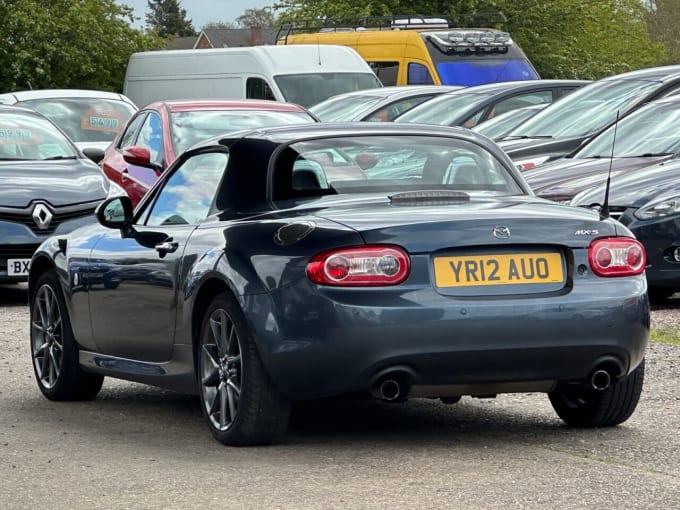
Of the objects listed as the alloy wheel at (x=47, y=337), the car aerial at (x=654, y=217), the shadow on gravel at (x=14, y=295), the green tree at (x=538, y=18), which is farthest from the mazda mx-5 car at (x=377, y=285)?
the green tree at (x=538, y=18)

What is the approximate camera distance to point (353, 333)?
6395 millimetres

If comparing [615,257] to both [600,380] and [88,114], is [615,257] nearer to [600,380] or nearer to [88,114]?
[600,380]

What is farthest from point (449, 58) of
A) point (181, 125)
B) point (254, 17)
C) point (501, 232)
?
point (254, 17)

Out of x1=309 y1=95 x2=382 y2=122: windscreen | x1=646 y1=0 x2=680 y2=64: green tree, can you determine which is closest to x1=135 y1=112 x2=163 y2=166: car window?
x1=309 y1=95 x2=382 y2=122: windscreen

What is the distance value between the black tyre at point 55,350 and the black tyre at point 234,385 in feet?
5.21

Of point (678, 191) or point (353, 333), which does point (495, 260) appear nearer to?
point (353, 333)

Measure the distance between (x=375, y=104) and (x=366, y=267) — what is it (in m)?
14.1

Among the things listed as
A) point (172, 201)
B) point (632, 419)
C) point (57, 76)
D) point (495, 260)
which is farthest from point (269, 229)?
point (57, 76)

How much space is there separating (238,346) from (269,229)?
480 millimetres

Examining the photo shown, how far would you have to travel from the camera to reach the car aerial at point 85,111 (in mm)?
22094

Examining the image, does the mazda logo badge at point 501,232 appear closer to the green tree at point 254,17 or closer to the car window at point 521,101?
the car window at point 521,101

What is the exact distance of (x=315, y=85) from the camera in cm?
2728

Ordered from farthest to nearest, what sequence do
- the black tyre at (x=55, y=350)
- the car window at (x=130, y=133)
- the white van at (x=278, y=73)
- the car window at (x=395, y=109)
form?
the white van at (x=278, y=73)
the car window at (x=395, y=109)
the car window at (x=130, y=133)
the black tyre at (x=55, y=350)

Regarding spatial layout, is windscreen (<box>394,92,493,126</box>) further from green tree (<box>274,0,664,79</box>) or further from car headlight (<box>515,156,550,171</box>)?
green tree (<box>274,0,664,79</box>)
